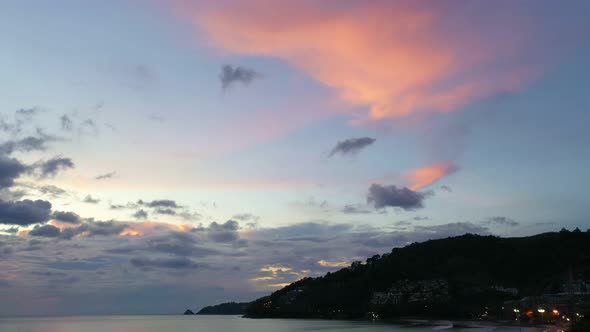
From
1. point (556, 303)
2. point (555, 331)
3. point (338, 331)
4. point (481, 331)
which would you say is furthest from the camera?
point (338, 331)

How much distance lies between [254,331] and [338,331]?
3805 centimetres

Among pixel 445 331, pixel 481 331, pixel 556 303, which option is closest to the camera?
pixel 481 331

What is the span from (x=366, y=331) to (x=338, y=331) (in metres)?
10.6

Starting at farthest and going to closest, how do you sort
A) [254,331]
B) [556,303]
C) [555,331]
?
[254,331] < [556,303] < [555,331]

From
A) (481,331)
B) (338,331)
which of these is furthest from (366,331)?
(481,331)

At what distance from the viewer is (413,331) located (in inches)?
6329

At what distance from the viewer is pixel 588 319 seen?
341 ft

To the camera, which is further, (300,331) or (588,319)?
(300,331)

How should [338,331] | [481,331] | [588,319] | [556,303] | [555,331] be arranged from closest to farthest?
[588,319], [555,331], [481,331], [556,303], [338,331]

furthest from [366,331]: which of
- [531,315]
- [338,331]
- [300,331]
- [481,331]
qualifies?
[531,315]

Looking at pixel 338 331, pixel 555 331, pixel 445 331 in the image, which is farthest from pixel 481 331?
pixel 338 331

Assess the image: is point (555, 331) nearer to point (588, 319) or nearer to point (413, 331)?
point (588, 319)

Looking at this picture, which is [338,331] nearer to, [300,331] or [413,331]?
[300,331]

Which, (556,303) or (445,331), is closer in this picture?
(445,331)
